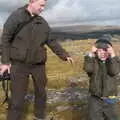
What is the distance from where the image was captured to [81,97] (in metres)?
19.3

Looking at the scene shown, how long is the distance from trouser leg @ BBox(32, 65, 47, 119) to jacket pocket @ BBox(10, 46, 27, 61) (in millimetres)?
577

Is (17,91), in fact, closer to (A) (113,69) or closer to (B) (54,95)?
(A) (113,69)

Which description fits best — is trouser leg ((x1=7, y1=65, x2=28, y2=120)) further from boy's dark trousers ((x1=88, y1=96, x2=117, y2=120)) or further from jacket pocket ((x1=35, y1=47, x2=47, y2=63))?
boy's dark trousers ((x1=88, y1=96, x2=117, y2=120))

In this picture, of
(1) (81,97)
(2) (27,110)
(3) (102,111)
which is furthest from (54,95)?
(3) (102,111)

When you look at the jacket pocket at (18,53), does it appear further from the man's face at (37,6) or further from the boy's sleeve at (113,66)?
the boy's sleeve at (113,66)

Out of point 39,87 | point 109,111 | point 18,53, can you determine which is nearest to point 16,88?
point 39,87

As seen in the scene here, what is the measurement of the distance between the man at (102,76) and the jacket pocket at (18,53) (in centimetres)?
200

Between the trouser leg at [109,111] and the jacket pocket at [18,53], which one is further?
the trouser leg at [109,111]

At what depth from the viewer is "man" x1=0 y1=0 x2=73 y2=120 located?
12750 millimetres

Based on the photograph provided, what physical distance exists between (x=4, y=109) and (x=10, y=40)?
5256 millimetres

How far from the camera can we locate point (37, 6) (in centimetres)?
1259

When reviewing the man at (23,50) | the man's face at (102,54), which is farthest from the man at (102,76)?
the man at (23,50)

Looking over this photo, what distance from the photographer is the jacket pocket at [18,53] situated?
12.9 meters

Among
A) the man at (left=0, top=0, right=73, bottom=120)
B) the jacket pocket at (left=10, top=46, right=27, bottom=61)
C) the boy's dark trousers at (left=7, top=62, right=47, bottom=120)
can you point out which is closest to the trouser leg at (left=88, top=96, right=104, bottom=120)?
the man at (left=0, top=0, right=73, bottom=120)
